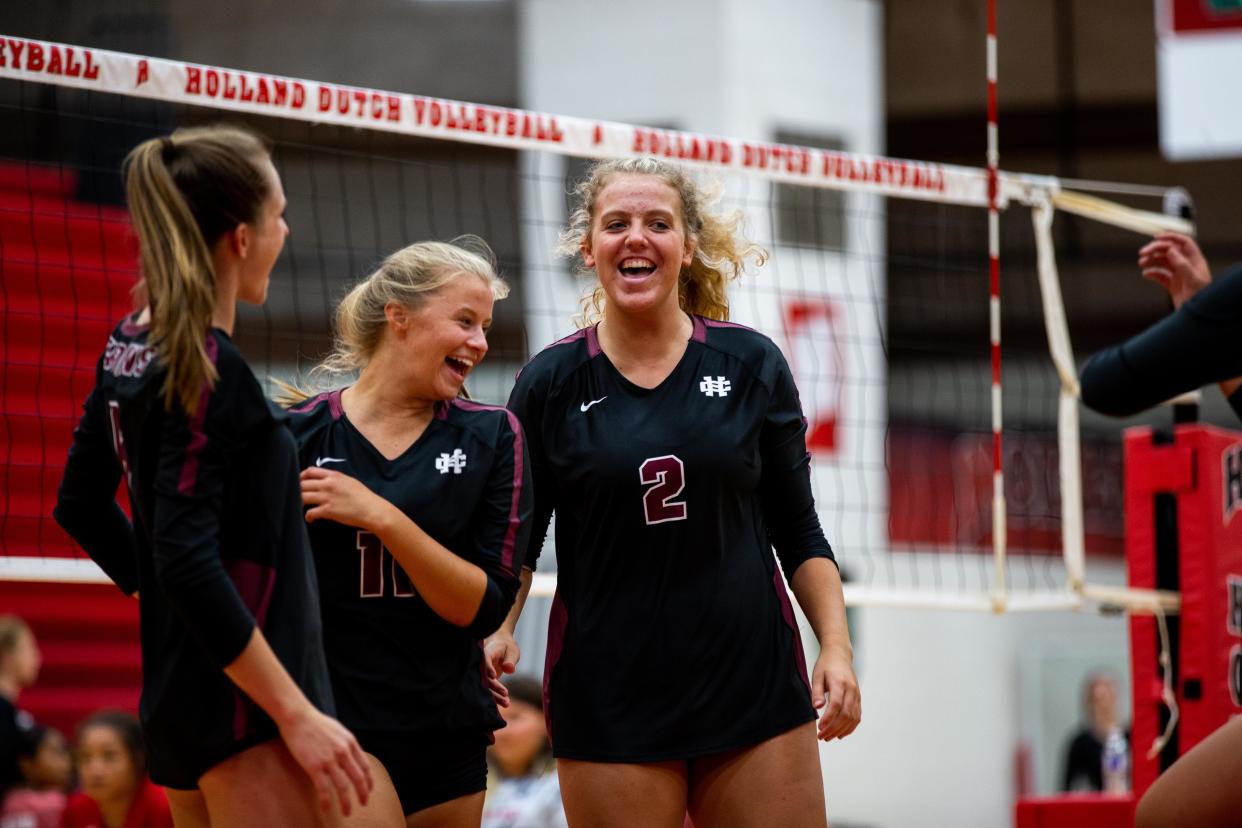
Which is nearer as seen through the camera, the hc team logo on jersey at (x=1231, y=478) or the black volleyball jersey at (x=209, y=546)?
the black volleyball jersey at (x=209, y=546)

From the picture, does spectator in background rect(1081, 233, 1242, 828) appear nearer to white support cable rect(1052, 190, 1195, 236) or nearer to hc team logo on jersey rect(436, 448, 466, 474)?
hc team logo on jersey rect(436, 448, 466, 474)

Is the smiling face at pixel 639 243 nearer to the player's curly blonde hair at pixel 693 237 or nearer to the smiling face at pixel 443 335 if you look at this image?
the player's curly blonde hair at pixel 693 237

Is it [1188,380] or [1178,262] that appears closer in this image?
[1188,380]

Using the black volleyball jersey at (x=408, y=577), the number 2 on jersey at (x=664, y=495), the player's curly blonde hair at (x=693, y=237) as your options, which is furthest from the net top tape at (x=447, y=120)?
the number 2 on jersey at (x=664, y=495)

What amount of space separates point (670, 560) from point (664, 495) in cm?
13

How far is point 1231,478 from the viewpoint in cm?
528

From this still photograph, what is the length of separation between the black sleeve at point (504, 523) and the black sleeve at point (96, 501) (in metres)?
0.67

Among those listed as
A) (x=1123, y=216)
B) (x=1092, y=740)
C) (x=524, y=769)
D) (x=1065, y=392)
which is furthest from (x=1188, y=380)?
(x=1092, y=740)

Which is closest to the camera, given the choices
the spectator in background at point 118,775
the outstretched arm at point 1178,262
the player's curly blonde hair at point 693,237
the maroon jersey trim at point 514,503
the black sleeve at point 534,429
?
the maroon jersey trim at point 514,503

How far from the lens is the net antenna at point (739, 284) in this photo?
446cm

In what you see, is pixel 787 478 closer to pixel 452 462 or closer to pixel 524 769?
pixel 452 462

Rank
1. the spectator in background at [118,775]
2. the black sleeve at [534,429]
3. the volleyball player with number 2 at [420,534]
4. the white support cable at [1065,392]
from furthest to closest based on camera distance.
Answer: the spectator in background at [118,775]
the white support cable at [1065,392]
the black sleeve at [534,429]
the volleyball player with number 2 at [420,534]

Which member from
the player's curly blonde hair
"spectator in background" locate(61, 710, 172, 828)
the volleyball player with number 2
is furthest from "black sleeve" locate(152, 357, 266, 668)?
"spectator in background" locate(61, 710, 172, 828)

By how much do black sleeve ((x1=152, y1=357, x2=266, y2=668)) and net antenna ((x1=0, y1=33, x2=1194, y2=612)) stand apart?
2.03 meters
